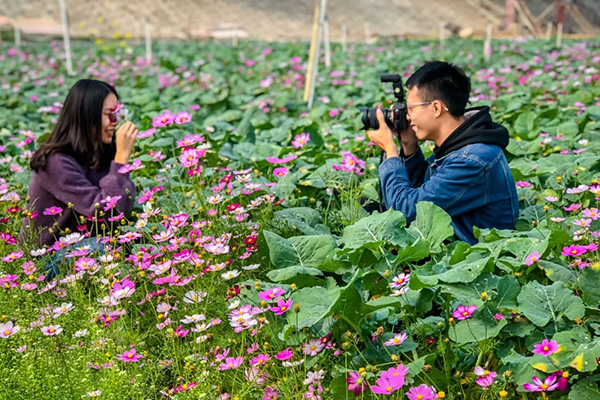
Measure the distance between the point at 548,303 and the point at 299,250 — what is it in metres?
0.76

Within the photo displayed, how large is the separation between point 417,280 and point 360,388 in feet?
1.01

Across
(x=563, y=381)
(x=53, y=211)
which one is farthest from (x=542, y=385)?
(x=53, y=211)

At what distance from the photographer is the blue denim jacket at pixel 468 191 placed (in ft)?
8.20

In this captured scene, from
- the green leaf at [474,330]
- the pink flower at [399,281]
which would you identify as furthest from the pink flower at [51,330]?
the green leaf at [474,330]

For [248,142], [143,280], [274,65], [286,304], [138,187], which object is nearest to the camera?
[286,304]

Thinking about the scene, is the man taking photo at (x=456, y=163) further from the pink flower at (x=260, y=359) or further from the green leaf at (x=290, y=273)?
the pink flower at (x=260, y=359)

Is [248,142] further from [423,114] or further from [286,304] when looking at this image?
[286,304]

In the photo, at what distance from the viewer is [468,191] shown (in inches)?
99.0

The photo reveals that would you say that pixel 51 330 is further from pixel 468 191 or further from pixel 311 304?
pixel 468 191

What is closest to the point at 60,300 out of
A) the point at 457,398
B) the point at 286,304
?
the point at 286,304

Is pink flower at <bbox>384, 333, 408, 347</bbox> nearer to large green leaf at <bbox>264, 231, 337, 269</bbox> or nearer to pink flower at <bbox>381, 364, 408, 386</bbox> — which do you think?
pink flower at <bbox>381, 364, 408, 386</bbox>

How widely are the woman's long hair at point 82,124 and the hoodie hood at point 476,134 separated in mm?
1429

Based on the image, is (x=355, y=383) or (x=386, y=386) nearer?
(x=386, y=386)

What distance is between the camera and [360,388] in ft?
5.85
